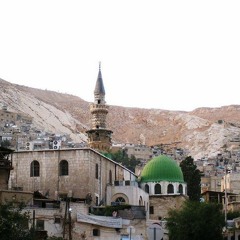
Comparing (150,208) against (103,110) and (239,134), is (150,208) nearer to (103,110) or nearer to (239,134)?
(103,110)

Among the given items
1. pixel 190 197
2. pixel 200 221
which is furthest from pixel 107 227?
pixel 190 197

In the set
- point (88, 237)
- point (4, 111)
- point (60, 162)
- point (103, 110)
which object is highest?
point (4, 111)

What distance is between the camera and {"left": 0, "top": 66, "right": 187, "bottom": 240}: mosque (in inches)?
1489

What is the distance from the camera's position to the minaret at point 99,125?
6812cm

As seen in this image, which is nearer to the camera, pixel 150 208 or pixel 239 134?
pixel 150 208

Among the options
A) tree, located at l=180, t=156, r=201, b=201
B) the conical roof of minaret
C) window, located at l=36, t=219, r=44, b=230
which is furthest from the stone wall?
the conical roof of minaret

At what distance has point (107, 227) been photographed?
38.7 m

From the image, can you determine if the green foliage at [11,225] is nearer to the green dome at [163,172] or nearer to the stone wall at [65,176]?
the stone wall at [65,176]

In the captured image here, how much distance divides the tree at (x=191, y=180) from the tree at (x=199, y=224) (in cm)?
1668

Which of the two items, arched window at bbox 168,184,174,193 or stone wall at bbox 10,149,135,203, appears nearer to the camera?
stone wall at bbox 10,149,135,203

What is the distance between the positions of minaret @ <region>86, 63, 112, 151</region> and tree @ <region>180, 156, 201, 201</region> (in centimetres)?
974

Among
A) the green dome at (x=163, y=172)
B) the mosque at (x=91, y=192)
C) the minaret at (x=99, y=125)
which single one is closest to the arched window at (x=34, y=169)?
the mosque at (x=91, y=192)

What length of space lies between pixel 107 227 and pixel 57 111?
140793 millimetres

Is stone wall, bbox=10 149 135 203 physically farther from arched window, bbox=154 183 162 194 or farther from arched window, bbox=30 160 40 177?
arched window, bbox=154 183 162 194
